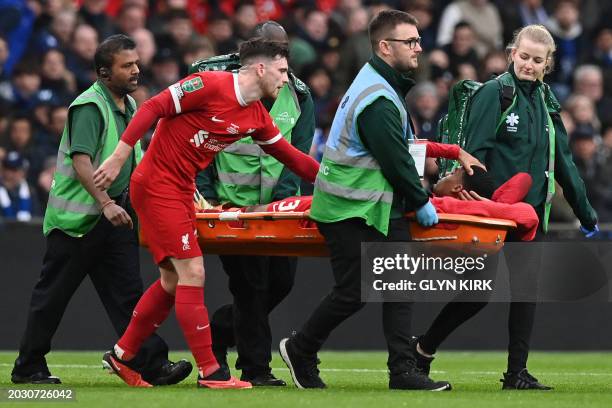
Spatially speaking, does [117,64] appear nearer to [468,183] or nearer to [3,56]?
[468,183]

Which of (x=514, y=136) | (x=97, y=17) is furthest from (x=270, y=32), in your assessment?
(x=97, y=17)

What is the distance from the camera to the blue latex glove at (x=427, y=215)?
873 centimetres

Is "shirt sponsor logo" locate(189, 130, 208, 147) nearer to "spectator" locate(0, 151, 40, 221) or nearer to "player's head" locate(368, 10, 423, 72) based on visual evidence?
"player's head" locate(368, 10, 423, 72)

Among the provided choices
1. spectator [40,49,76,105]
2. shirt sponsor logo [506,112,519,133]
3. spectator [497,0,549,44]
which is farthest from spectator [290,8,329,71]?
shirt sponsor logo [506,112,519,133]

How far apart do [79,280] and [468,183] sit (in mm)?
2499

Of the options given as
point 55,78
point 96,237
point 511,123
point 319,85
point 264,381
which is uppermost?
point 511,123

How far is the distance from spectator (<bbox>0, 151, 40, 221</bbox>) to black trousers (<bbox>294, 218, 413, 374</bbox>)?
244 inches

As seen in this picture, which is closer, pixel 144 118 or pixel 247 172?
pixel 144 118

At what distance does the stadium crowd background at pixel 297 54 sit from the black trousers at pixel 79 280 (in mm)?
5010

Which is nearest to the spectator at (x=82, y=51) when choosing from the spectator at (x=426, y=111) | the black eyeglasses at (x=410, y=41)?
the spectator at (x=426, y=111)

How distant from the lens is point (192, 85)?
28.7 feet

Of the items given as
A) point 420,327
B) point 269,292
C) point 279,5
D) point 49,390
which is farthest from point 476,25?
point 49,390

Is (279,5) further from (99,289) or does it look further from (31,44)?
(99,289)

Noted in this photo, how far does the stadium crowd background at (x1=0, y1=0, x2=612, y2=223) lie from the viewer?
15.2 m
